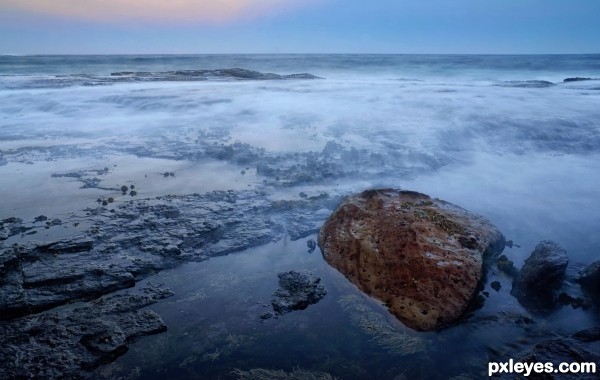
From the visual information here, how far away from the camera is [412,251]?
4375mm

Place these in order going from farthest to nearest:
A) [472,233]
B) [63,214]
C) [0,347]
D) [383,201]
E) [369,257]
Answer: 1. [63,214]
2. [383,201]
3. [472,233]
4. [369,257]
5. [0,347]

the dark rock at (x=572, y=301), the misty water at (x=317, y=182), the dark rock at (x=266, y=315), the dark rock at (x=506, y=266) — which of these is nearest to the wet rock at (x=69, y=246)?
the misty water at (x=317, y=182)

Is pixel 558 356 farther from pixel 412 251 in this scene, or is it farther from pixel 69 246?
pixel 69 246

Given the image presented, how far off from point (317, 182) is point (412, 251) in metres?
3.76

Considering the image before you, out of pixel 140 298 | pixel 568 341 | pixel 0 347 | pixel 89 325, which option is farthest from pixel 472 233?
pixel 0 347

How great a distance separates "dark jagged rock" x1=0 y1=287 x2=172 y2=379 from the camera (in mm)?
3189

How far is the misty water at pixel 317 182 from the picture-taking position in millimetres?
3512

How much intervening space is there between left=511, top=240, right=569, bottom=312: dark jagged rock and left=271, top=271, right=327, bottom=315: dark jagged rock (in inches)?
91.0

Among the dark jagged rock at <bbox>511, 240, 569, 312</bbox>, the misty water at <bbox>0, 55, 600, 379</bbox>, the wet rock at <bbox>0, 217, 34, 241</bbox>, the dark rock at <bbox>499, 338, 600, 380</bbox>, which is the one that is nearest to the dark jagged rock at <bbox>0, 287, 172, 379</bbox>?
the misty water at <bbox>0, 55, 600, 379</bbox>

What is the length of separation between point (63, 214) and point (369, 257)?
5.05 metres

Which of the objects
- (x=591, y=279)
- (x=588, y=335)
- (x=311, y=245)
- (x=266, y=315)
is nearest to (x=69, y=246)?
(x=266, y=315)

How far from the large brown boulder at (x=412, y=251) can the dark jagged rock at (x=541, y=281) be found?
49 cm

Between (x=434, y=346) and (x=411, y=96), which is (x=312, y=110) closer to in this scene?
(x=411, y=96)

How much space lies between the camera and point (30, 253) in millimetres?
4781
